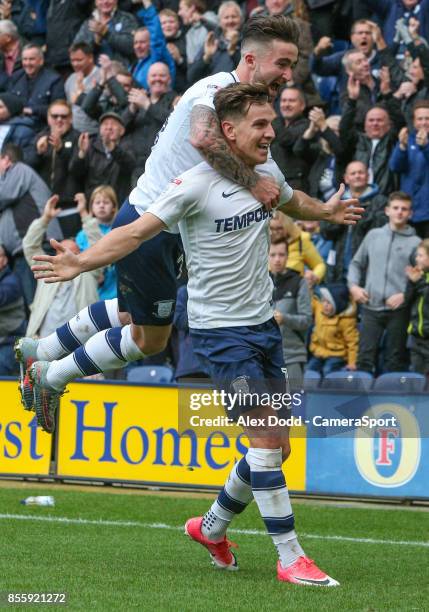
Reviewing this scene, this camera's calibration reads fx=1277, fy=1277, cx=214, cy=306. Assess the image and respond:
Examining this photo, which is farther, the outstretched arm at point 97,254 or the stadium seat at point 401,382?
the stadium seat at point 401,382

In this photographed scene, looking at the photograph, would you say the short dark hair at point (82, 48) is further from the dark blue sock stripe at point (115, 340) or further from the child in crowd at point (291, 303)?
the dark blue sock stripe at point (115, 340)

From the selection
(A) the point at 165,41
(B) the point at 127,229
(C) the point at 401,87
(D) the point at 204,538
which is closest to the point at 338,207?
(B) the point at 127,229

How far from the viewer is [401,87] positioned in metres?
14.5

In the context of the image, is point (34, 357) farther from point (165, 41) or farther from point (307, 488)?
point (165, 41)

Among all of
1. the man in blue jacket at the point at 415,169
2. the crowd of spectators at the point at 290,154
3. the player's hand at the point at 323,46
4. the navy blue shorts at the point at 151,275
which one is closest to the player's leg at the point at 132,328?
the navy blue shorts at the point at 151,275

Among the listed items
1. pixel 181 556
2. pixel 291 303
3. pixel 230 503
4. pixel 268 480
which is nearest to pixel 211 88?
pixel 268 480

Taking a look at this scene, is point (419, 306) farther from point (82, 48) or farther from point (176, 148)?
point (82, 48)

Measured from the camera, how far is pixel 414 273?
1280 cm

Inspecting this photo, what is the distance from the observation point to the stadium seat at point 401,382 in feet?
37.2

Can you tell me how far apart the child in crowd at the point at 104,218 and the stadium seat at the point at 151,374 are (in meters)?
0.87

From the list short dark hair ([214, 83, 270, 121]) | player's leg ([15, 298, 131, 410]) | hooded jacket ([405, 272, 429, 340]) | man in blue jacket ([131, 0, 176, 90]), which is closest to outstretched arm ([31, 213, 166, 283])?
short dark hair ([214, 83, 270, 121])

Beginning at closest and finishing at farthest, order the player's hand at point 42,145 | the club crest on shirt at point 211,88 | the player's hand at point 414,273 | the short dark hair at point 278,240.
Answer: the club crest on shirt at point 211,88 → the player's hand at point 414,273 → the short dark hair at point 278,240 → the player's hand at point 42,145

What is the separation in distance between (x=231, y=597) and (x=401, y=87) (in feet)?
29.8

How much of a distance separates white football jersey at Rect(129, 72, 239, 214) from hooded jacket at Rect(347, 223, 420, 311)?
19.1 ft
